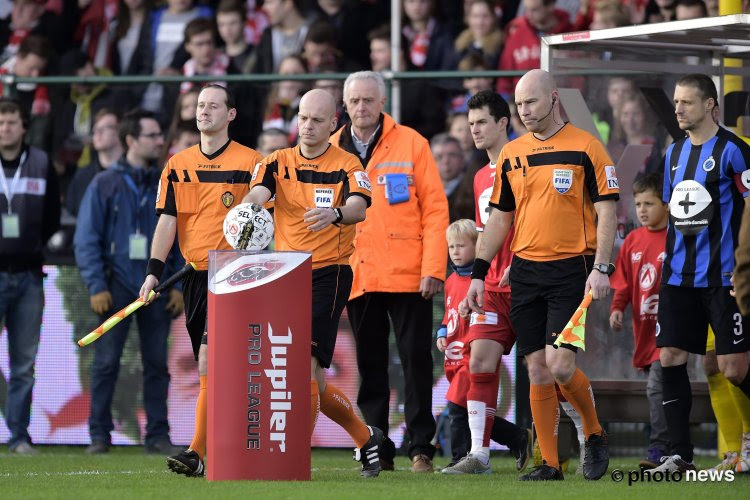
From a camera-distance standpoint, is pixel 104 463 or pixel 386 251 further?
pixel 104 463

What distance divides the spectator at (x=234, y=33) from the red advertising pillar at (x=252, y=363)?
23.5 ft

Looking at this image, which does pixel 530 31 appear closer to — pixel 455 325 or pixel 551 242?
pixel 455 325

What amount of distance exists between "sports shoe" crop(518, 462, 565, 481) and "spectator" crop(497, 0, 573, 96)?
559 centimetres

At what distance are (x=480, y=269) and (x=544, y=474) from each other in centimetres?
119

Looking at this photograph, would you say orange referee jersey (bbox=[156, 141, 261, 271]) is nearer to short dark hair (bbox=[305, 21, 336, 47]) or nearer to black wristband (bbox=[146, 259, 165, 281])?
black wristband (bbox=[146, 259, 165, 281])

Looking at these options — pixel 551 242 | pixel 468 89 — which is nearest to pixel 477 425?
pixel 551 242

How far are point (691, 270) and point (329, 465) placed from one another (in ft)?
9.76

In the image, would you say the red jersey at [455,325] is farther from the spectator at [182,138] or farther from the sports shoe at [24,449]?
the sports shoe at [24,449]

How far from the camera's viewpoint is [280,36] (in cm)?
1423

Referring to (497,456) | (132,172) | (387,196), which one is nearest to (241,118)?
Answer: (132,172)

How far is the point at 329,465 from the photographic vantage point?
32.7ft

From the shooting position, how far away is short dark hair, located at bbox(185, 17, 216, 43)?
14.1 meters

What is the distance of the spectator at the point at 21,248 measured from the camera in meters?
11.2

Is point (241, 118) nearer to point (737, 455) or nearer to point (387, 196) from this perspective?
point (387, 196)
